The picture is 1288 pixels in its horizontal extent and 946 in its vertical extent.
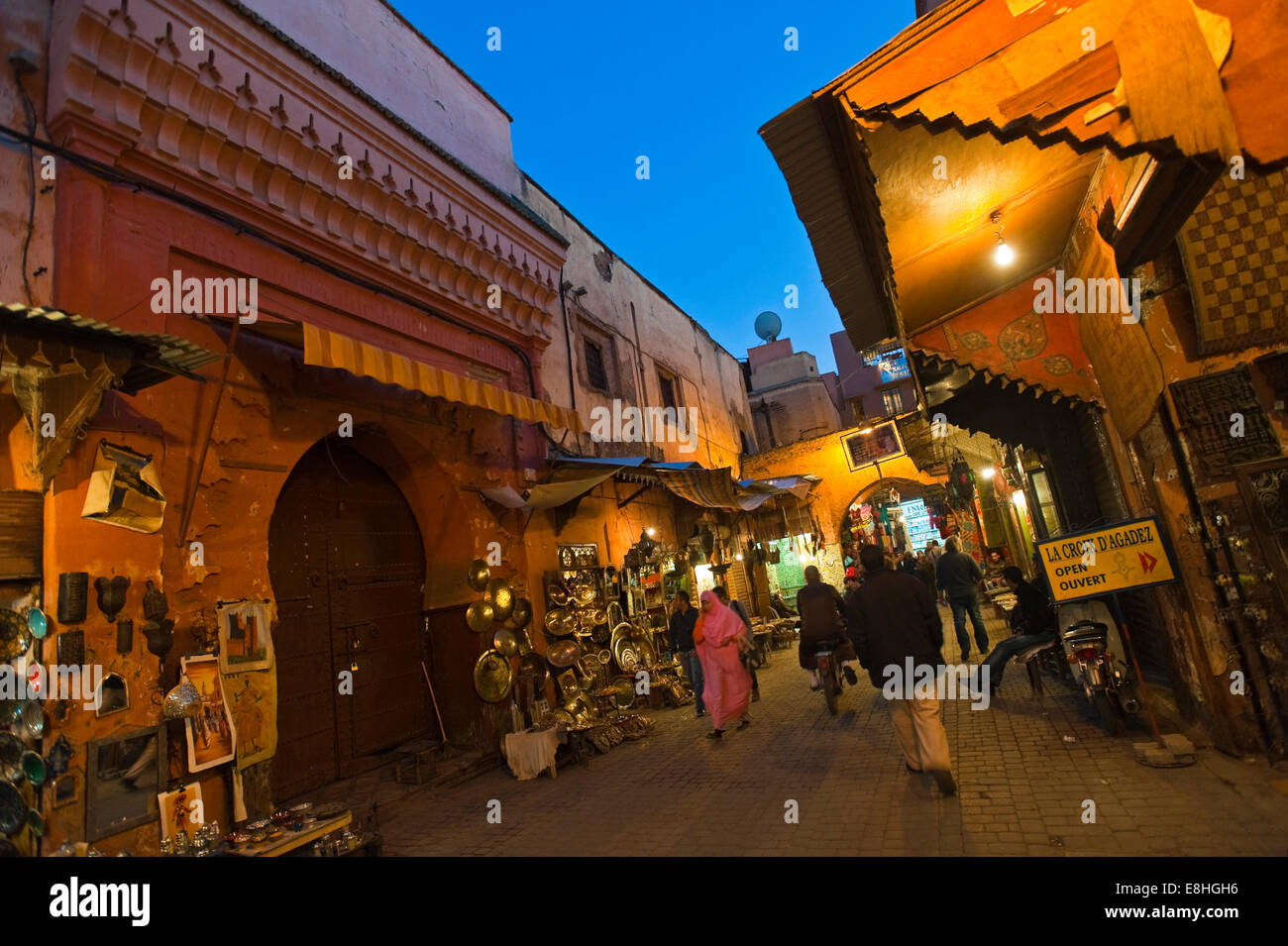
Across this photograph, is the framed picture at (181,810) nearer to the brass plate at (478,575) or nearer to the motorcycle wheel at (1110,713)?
the brass plate at (478,575)

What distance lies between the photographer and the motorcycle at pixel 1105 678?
199 inches

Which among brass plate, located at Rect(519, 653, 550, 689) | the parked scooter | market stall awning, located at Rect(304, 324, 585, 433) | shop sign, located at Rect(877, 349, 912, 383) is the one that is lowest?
the parked scooter

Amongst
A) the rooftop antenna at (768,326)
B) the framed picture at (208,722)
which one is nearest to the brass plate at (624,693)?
the framed picture at (208,722)

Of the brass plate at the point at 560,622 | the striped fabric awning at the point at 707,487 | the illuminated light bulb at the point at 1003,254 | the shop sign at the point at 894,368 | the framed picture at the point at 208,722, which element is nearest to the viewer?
the framed picture at the point at 208,722

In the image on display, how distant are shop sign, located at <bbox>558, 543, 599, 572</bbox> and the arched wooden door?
1.95m

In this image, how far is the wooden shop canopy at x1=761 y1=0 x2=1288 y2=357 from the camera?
2.50 m

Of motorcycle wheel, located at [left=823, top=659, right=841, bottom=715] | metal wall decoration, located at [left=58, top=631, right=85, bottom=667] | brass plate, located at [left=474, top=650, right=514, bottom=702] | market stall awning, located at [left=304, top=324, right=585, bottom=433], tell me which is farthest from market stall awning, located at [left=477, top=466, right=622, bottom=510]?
metal wall decoration, located at [left=58, top=631, right=85, bottom=667]

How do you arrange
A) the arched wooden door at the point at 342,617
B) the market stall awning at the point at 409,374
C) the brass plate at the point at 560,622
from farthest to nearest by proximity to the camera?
the brass plate at the point at 560,622 < the arched wooden door at the point at 342,617 < the market stall awning at the point at 409,374

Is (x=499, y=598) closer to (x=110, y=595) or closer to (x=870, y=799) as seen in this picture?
(x=110, y=595)

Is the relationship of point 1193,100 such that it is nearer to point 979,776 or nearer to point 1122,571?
point 1122,571

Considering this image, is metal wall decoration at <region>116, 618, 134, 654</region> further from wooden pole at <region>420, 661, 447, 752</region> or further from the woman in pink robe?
the woman in pink robe

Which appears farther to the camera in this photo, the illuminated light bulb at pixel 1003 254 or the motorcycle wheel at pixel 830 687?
the motorcycle wheel at pixel 830 687

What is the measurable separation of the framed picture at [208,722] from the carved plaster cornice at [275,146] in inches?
158

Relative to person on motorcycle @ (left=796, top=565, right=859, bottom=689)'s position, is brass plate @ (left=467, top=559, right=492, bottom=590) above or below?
above
